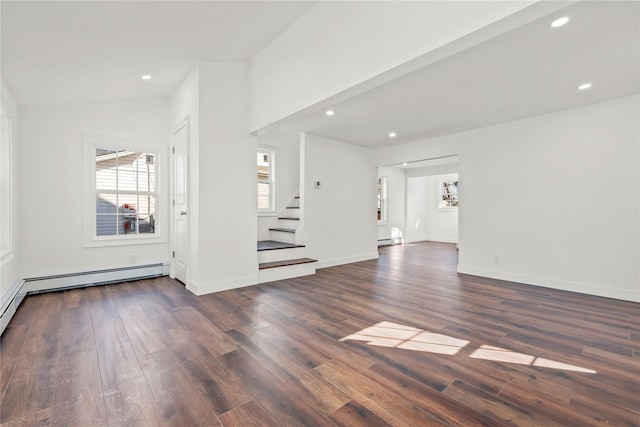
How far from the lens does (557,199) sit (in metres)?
3.98

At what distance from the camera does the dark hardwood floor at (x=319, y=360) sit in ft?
4.94

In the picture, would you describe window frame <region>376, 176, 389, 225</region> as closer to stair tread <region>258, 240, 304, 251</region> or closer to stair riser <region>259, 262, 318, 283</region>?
stair tread <region>258, 240, 304, 251</region>

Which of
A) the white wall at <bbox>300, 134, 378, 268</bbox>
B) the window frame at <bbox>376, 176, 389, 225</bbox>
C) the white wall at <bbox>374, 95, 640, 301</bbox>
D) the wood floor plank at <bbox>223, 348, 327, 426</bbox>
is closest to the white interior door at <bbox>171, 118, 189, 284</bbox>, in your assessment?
the white wall at <bbox>300, 134, 378, 268</bbox>

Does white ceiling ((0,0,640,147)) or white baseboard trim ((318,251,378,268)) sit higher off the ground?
white ceiling ((0,0,640,147))

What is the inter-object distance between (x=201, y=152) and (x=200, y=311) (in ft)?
6.21

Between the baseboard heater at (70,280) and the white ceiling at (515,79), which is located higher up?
the white ceiling at (515,79)

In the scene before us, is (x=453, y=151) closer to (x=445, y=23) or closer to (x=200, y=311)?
(x=445, y=23)

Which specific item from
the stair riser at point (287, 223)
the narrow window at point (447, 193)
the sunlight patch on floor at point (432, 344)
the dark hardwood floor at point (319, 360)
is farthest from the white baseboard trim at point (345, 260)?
the narrow window at point (447, 193)

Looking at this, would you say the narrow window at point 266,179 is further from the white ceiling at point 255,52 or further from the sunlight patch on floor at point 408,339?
the sunlight patch on floor at point 408,339

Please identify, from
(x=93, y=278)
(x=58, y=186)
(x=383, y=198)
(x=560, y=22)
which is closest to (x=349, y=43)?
(x=560, y=22)

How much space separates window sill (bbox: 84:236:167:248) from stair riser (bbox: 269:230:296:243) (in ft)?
6.36

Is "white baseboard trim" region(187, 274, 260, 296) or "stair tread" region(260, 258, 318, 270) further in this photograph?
"stair tread" region(260, 258, 318, 270)

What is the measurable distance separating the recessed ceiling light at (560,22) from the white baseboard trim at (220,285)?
13.0 ft

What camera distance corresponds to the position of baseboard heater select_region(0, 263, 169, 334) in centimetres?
281
